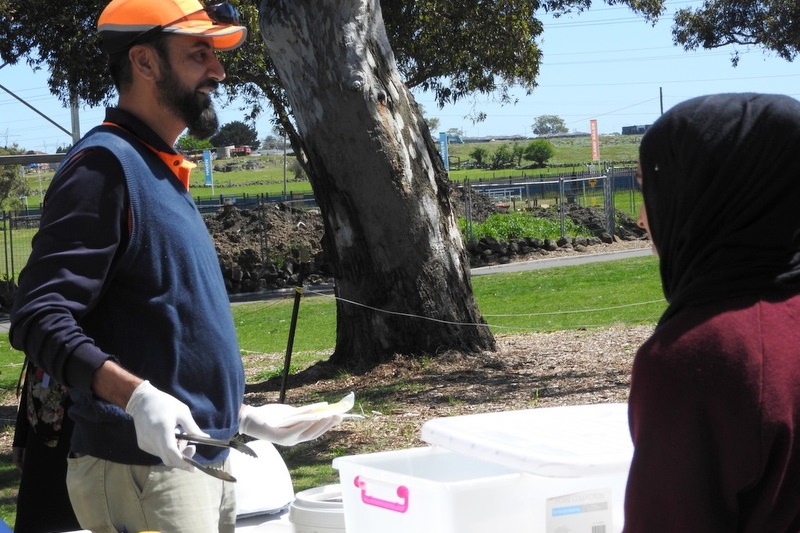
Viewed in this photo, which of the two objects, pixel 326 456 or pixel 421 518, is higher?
pixel 421 518

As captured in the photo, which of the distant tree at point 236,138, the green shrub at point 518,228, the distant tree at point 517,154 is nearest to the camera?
the green shrub at point 518,228

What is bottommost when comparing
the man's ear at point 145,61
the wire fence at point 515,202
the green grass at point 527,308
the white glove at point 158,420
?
the green grass at point 527,308

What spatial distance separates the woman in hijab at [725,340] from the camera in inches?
54.9

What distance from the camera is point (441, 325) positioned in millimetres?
9023

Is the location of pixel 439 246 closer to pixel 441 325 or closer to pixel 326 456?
pixel 441 325

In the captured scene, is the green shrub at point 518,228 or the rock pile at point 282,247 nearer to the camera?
the rock pile at point 282,247

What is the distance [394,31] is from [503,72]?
264cm

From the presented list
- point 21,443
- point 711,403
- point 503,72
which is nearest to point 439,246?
point 21,443

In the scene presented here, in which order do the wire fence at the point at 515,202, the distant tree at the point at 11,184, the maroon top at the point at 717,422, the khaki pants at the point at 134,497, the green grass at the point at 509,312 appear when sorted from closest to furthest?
1. the maroon top at the point at 717,422
2. the khaki pants at the point at 134,497
3. the green grass at the point at 509,312
4. the wire fence at the point at 515,202
5. the distant tree at the point at 11,184

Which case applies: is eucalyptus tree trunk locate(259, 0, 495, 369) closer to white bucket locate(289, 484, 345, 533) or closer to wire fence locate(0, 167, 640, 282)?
white bucket locate(289, 484, 345, 533)

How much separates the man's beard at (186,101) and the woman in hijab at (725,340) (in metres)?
1.36

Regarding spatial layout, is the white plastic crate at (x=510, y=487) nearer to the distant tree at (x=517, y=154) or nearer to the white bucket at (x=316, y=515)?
the white bucket at (x=316, y=515)

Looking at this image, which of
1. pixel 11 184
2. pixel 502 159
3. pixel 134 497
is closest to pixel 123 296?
pixel 134 497

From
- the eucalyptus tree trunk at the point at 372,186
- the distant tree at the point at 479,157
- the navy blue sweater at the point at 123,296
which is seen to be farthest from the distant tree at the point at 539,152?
the navy blue sweater at the point at 123,296
